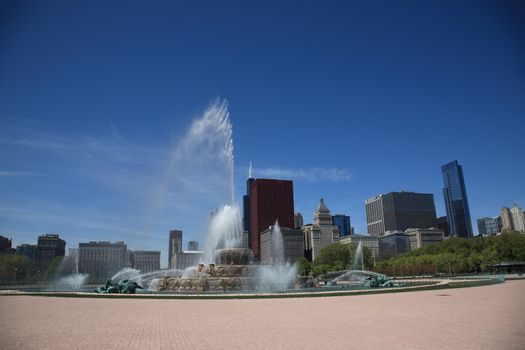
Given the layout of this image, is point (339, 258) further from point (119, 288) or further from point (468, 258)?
point (119, 288)

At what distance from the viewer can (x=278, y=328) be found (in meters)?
14.8

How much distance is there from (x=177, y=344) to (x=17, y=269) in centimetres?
12113

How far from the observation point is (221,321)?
1703cm

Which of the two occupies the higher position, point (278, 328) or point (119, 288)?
point (119, 288)

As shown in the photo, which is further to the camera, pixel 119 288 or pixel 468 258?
pixel 468 258

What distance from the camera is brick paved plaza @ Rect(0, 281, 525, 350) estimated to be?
11.8 meters

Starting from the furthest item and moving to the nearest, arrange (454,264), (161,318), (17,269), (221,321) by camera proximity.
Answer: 1. (17,269)
2. (454,264)
3. (161,318)
4. (221,321)

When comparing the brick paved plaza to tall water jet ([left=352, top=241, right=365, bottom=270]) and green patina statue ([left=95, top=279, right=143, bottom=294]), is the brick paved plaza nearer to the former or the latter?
green patina statue ([left=95, top=279, right=143, bottom=294])

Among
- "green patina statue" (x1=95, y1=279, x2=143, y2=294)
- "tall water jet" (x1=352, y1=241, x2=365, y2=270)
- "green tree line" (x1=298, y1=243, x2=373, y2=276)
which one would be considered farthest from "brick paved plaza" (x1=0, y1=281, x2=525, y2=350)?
"tall water jet" (x1=352, y1=241, x2=365, y2=270)

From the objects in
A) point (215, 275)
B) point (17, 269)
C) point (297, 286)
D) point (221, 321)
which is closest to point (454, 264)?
point (297, 286)

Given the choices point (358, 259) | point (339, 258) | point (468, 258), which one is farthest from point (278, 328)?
point (358, 259)

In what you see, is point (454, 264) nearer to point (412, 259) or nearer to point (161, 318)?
point (412, 259)

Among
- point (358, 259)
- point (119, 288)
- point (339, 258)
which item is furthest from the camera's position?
point (358, 259)

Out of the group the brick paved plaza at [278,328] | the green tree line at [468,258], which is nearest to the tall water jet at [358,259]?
the green tree line at [468,258]
